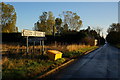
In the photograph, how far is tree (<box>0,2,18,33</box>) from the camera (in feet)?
137

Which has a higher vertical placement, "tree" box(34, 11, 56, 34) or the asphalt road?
"tree" box(34, 11, 56, 34)

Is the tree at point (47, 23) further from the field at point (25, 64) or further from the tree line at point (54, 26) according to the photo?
the field at point (25, 64)

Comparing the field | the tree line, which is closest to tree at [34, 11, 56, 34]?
the tree line

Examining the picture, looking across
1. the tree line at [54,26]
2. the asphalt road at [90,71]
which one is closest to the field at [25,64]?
the asphalt road at [90,71]

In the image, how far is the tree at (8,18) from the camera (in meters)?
41.9

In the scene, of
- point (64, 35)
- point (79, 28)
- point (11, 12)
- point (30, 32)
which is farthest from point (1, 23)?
point (30, 32)

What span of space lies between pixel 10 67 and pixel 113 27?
8125cm

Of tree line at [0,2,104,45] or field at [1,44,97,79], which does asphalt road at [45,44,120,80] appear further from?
tree line at [0,2,104,45]

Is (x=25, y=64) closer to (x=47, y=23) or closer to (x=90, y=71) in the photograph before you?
(x=90, y=71)

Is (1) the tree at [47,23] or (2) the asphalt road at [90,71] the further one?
(1) the tree at [47,23]

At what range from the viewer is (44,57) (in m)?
12.4

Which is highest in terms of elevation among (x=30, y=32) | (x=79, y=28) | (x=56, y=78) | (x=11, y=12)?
(x=11, y=12)

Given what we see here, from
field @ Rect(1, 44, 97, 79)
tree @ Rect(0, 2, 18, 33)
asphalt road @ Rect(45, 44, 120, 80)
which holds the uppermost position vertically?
tree @ Rect(0, 2, 18, 33)

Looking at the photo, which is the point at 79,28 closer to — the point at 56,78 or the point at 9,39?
the point at 9,39
